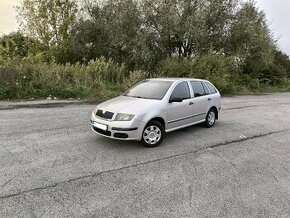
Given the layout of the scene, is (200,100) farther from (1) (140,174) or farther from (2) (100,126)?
(1) (140,174)

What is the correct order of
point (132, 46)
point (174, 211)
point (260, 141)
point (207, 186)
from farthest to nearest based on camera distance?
point (132, 46) → point (260, 141) → point (207, 186) → point (174, 211)

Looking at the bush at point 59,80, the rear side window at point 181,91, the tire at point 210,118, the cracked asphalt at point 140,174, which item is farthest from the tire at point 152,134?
the bush at point 59,80

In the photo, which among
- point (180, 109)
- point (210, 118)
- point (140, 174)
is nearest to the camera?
point (140, 174)

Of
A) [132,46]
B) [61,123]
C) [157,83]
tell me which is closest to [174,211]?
[157,83]

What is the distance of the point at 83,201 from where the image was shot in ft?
13.0

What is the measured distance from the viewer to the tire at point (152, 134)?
20.5 ft

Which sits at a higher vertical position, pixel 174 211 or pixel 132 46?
pixel 132 46

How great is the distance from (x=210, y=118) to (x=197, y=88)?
3.79 ft

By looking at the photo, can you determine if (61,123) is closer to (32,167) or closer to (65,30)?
(32,167)

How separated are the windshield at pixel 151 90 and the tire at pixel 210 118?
193 cm

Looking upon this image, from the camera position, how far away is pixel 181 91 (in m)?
7.32

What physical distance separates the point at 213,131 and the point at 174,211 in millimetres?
4689

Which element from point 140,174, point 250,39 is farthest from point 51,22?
point 140,174

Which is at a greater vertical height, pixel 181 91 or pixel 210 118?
pixel 181 91
